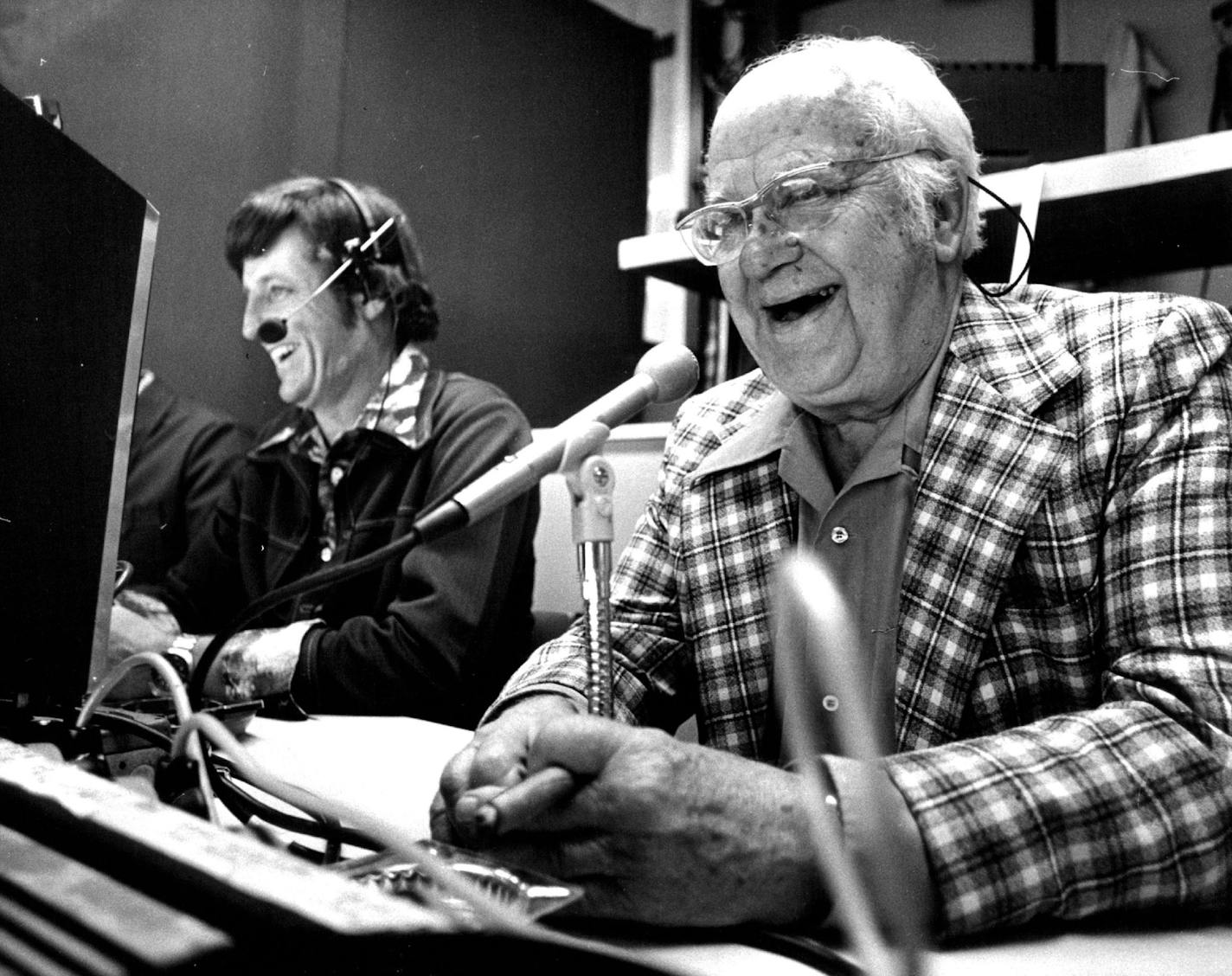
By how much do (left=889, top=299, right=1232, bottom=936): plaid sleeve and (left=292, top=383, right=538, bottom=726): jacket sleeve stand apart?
936 mm

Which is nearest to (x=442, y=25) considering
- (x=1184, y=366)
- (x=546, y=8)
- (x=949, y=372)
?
(x=546, y=8)

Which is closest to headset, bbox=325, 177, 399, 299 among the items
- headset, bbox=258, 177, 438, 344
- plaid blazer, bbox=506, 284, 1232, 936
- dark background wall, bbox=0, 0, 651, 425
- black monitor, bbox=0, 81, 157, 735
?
headset, bbox=258, 177, 438, 344

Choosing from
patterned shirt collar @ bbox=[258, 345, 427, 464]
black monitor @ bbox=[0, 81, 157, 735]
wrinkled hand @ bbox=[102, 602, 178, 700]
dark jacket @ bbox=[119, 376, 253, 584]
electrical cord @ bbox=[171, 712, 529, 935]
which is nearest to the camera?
electrical cord @ bbox=[171, 712, 529, 935]

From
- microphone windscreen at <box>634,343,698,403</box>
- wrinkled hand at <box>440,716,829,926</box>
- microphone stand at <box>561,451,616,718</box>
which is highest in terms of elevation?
microphone windscreen at <box>634,343,698,403</box>

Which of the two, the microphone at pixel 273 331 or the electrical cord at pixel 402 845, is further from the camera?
the microphone at pixel 273 331

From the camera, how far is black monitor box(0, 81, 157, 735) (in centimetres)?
83

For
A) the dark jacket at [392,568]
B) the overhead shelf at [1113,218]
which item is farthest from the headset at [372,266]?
the overhead shelf at [1113,218]

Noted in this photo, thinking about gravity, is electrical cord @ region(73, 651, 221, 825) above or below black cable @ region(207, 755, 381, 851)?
above

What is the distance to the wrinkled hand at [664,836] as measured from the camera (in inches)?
23.7

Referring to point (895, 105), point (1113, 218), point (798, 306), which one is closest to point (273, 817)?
point (798, 306)

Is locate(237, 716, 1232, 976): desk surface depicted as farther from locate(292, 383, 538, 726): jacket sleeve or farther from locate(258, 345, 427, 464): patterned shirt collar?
locate(258, 345, 427, 464): patterned shirt collar

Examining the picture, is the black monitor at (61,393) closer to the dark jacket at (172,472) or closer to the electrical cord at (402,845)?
the electrical cord at (402,845)

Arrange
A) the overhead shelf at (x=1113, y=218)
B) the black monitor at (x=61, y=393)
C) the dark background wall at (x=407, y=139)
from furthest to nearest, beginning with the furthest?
1. the dark background wall at (x=407, y=139)
2. the overhead shelf at (x=1113, y=218)
3. the black monitor at (x=61, y=393)

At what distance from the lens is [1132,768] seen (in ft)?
2.29
